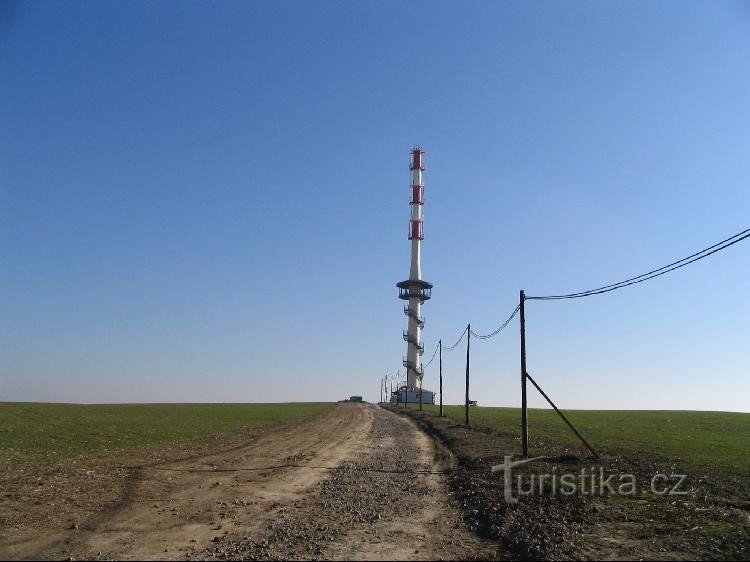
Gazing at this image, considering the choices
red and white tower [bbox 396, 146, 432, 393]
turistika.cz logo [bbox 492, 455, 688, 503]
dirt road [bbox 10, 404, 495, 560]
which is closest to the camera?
dirt road [bbox 10, 404, 495, 560]

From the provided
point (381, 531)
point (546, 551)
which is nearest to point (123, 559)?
point (381, 531)

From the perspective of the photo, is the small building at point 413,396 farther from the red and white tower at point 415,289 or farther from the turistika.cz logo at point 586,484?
the turistika.cz logo at point 586,484

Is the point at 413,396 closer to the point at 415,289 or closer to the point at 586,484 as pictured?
the point at 415,289

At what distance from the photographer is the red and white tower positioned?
372 feet

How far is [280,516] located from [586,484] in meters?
9.86

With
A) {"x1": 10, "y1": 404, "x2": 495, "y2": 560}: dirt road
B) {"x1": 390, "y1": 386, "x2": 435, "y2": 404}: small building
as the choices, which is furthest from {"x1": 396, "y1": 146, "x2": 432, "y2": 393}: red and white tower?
{"x1": 10, "y1": 404, "x2": 495, "y2": 560}: dirt road

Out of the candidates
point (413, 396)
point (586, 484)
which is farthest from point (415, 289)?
point (586, 484)

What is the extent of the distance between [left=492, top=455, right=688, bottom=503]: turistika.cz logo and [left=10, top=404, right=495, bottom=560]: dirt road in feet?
7.91

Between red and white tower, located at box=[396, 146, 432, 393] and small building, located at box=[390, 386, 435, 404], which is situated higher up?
red and white tower, located at box=[396, 146, 432, 393]

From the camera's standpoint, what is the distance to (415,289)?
119 meters

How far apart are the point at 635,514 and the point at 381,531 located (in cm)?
647

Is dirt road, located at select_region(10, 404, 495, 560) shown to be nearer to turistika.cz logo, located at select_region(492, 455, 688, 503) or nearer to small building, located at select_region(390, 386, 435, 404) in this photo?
turistika.cz logo, located at select_region(492, 455, 688, 503)

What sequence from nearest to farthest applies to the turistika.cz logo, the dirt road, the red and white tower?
the dirt road < the turistika.cz logo < the red and white tower

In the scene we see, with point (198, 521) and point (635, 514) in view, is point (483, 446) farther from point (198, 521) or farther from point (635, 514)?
point (198, 521)
